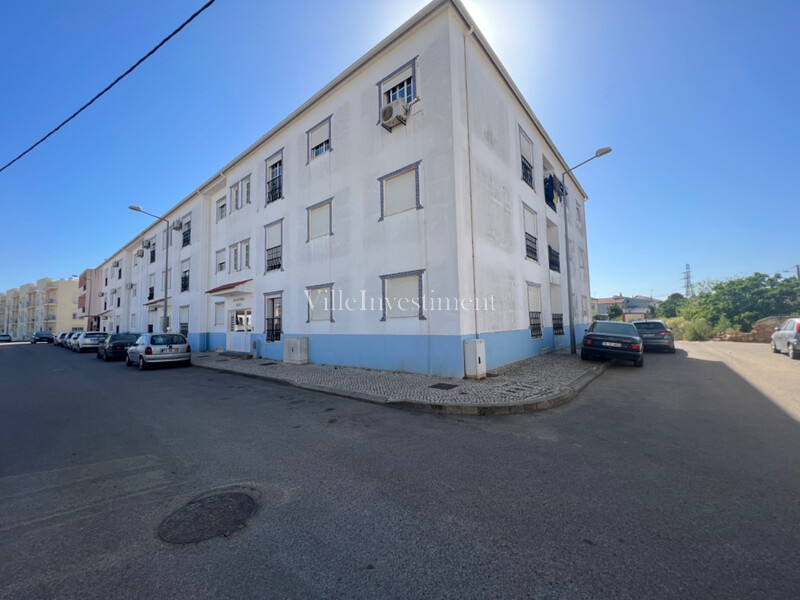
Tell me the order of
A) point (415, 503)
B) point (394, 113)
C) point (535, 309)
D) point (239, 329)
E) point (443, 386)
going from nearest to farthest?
point (415, 503) → point (443, 386) → point (394, 113) → point (535, 309) → point (239, 329)

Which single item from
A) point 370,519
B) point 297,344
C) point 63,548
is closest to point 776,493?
point 370,519

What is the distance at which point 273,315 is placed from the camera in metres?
14.7

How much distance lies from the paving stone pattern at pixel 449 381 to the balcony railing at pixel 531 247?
13.9 feet

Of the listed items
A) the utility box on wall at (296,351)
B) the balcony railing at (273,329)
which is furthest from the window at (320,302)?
the balcony railing at (273,329)

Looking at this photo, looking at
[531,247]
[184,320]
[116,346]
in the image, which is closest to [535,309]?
[531,247]

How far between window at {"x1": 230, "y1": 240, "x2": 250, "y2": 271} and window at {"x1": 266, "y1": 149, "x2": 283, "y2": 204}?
305 cm

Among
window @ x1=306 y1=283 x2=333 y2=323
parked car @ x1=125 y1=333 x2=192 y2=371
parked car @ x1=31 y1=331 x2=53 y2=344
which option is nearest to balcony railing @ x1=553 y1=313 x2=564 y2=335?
window @ x1=306 y1=283 x2=333 y2=323

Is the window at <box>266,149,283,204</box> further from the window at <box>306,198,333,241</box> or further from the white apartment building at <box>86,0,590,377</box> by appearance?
the window at <box>306,198,333,241</box>

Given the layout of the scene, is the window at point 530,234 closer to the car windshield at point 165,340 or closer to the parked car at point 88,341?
the car windshield at point 165,340

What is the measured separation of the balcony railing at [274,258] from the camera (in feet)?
47.3

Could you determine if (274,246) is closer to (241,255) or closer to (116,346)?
(241,255)

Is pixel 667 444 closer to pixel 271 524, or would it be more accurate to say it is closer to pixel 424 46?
pixel 271 524

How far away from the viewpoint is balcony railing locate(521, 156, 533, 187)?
529 inches

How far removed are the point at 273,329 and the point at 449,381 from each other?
936cm
